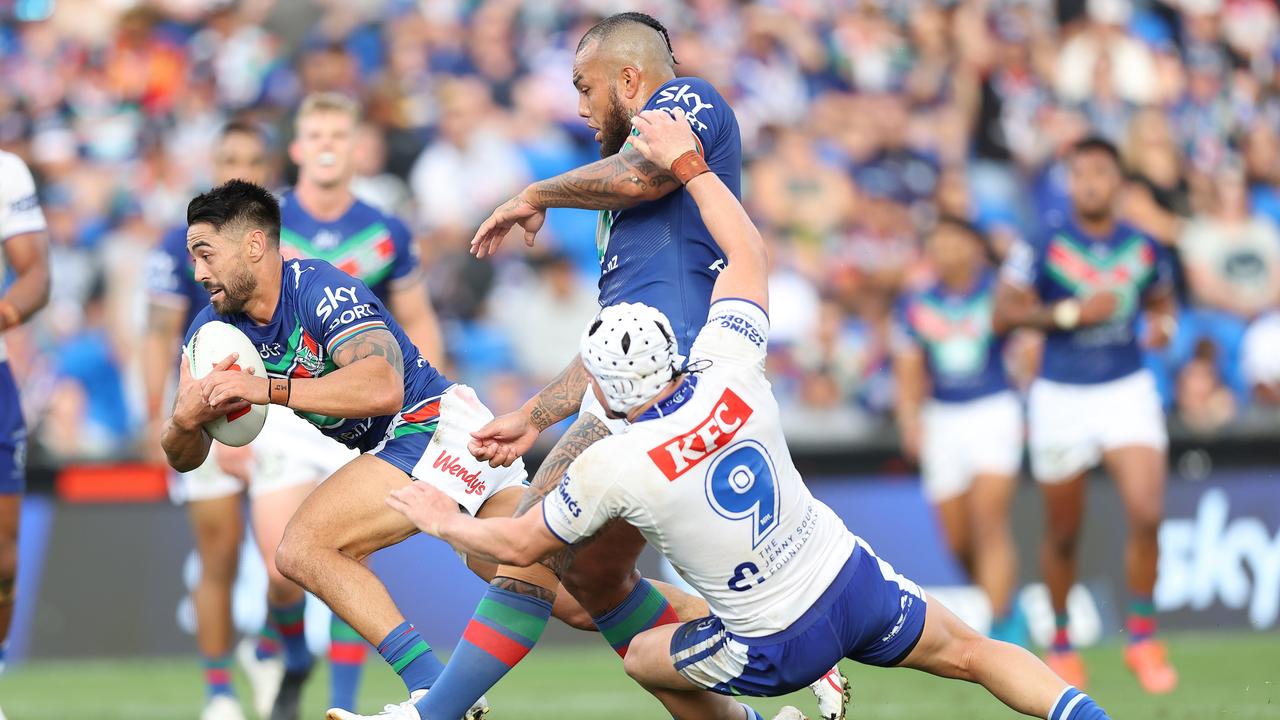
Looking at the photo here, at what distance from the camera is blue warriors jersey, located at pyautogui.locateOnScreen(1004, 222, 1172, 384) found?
10797 millimetres

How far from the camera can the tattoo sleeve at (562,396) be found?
21.8ft

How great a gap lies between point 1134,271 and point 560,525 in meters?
6.30

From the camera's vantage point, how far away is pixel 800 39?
1798 cm

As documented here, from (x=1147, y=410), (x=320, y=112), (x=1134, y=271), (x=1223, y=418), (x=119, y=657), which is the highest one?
(x=320, y=112)

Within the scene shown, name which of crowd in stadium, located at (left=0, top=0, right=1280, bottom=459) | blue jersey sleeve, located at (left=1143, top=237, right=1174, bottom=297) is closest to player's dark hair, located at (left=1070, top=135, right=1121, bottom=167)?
blue jersey sleeve, located at (left=1143, top=237, right=1174, bottom=297)

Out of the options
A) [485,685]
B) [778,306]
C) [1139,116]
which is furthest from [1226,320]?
[485,685]

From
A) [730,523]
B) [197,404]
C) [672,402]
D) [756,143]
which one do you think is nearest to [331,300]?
[197,404]


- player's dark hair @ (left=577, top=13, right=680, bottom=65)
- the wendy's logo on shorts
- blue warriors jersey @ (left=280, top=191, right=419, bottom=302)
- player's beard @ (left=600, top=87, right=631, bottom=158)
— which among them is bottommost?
the wendy's logo on shorts

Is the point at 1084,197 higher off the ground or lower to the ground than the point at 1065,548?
higher

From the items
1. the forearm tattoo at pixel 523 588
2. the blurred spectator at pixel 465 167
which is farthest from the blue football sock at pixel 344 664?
the blurred spectator at pixel 465 167

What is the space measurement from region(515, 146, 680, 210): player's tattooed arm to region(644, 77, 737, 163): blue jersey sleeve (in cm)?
20

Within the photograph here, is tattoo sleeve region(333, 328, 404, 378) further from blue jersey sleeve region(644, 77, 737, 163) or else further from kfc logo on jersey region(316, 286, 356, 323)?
blue jersey sleeve region(644, 77, 737, 163)

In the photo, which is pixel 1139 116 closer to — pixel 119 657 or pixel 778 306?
pixel 778 306

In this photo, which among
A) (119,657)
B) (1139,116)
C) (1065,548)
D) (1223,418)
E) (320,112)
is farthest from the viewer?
(1139,116)
